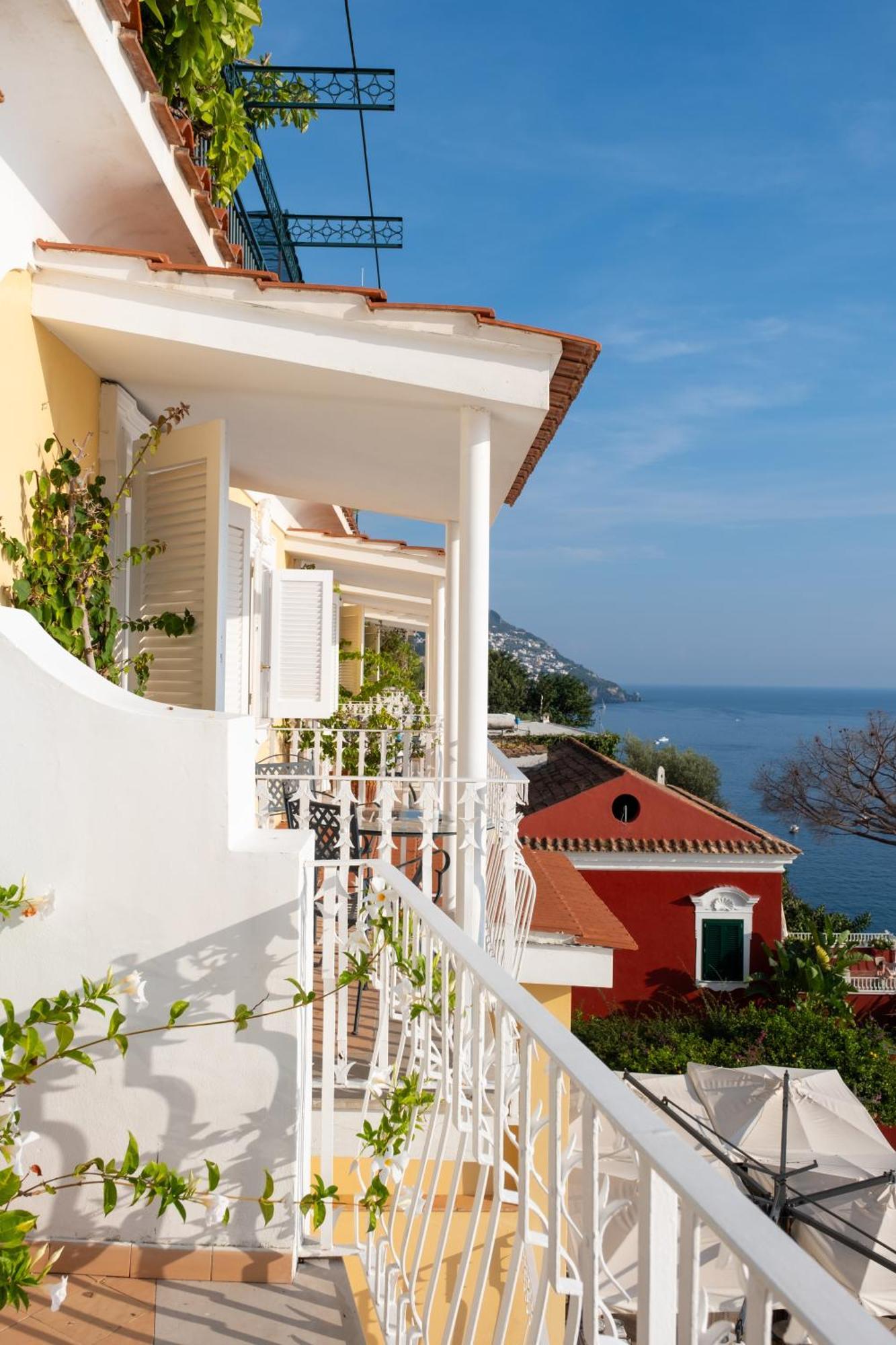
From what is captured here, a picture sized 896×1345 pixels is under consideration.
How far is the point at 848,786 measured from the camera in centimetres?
2970

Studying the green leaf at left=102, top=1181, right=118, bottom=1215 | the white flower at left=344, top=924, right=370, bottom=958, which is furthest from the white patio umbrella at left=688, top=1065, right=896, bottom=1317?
the green leaf at left=102, top=1181, right=118, bottom=1215

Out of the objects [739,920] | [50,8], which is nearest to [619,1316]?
[50,8]

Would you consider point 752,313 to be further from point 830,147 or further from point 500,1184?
point 500,1184

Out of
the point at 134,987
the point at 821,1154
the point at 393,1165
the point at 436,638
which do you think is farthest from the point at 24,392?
the point at 821,1154

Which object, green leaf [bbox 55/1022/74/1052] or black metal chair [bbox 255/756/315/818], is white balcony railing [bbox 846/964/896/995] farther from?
green leaf [bbox 55/1022/74/1052]

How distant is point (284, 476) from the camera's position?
23.4ft

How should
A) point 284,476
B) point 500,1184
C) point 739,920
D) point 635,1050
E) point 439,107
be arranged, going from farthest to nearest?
1. point 439,107
2. point 739,920
3. point 635,1050
4. point 284,476
5. point 500,1184

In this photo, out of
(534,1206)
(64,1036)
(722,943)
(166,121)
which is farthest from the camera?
(722,943)

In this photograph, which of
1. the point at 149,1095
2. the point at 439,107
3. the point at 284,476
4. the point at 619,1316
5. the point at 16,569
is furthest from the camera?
the point at 439,107

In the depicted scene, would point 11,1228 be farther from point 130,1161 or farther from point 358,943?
point 358,943

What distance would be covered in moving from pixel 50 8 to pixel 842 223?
93.8 metres

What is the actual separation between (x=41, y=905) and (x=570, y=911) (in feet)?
17.4

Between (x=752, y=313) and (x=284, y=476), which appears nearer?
(x=284, y=476)

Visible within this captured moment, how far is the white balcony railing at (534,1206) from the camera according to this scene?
0.91 meters
